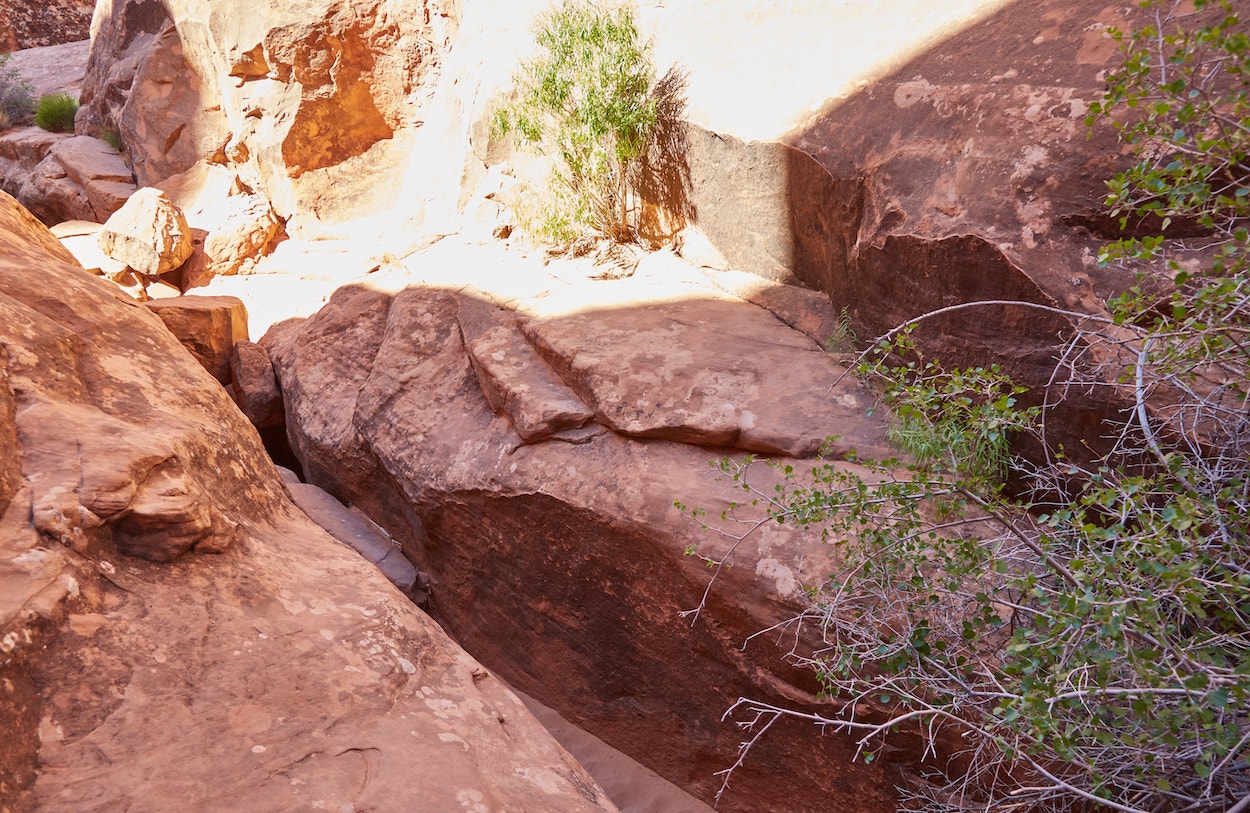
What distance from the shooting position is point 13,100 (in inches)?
399

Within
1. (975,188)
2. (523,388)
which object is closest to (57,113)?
(523,388)

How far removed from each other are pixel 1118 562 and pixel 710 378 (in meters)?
2.00

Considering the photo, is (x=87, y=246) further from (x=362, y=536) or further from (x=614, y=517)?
(x=614, y=517)

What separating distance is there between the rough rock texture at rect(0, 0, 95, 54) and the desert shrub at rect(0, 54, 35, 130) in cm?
235

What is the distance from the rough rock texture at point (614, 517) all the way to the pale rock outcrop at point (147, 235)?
3381mm

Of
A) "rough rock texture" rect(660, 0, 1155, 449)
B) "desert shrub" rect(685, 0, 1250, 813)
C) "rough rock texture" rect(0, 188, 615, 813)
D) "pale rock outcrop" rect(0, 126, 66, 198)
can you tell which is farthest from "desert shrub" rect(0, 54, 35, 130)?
"desert shrub" rect(685, 0, 1250, 813)

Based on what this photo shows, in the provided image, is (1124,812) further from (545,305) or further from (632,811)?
(545,305)

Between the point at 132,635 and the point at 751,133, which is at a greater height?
the point at 751,133

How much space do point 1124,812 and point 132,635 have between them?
2275mm

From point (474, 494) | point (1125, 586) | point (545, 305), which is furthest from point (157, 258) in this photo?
point (1125, 586)

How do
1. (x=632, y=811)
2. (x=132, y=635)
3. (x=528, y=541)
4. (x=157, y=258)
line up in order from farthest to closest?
(x=157, y=258) < (x=528, y=541) < (x=632, y=811) < (x=132, y=635)

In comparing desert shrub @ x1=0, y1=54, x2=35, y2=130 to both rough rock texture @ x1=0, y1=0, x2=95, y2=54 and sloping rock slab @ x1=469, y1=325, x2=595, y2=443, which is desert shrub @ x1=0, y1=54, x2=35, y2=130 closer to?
rough rock texture @ x1=0, y1=0, x2=95, y2=54

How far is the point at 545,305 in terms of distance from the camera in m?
4.41

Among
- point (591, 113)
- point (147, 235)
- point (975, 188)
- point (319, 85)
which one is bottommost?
point (147, 235)
